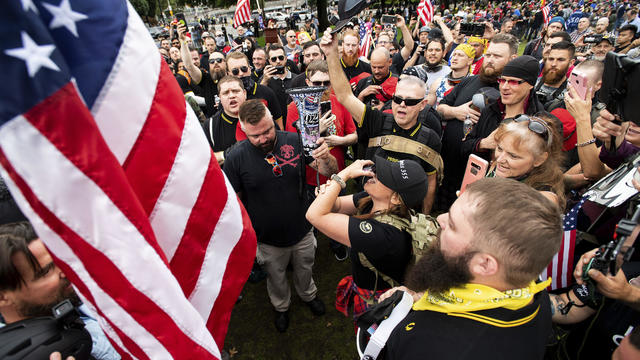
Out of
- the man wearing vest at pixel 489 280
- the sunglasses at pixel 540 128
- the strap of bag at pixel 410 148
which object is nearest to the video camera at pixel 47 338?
the man wearing vest at pixel 489 280

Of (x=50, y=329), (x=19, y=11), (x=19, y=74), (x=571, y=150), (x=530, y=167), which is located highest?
(x=19, y=11)

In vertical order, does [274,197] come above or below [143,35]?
below

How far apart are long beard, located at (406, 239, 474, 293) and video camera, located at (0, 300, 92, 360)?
5.12ft

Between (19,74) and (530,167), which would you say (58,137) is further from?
(530,167)

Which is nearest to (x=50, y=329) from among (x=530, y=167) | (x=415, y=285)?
(x=415, y=285)

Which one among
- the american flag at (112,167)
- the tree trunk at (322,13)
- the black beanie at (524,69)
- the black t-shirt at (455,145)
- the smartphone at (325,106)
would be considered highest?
the american flag at (112,167)

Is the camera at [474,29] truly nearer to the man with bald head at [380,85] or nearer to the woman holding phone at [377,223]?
the man with bald head at [380,85]

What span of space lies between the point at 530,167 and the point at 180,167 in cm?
264

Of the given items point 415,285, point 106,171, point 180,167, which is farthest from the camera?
point 415,285

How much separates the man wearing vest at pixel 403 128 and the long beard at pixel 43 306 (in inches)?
102

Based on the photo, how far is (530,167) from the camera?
2666 mm

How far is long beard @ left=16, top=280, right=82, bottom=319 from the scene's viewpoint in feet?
5.26

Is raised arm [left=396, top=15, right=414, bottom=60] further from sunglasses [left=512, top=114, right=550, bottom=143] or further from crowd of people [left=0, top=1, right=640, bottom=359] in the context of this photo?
sunglasses [left=512, top=114, right=550, bottom=143]

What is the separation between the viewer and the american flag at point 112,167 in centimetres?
97
